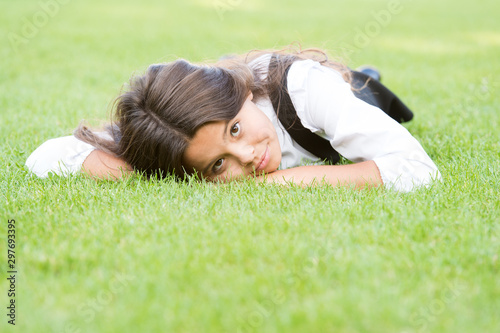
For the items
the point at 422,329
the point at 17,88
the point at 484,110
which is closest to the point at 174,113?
the point at 422,329

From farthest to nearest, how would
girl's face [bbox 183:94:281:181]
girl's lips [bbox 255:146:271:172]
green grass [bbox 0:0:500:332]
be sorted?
1. girl's lips [bbox 255:146:271:172]
2. girl's face [bbox 183:94:281:181]
3. green grass [bbox 0:0:500:332]

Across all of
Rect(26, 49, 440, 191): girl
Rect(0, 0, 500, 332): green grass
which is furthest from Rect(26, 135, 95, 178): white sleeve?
Rect(0, 0, 500, 332): green grass

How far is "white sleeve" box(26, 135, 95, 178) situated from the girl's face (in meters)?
0.63

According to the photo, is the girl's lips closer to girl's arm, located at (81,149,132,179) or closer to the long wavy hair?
the long wavy hair

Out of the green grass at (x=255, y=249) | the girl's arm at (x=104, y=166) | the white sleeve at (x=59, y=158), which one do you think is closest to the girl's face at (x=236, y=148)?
the green grass at (x=255, y=249)

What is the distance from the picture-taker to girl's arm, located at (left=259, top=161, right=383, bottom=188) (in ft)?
7.84

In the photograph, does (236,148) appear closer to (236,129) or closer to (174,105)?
(236,129)

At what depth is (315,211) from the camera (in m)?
2.05

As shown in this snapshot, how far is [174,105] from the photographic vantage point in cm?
241

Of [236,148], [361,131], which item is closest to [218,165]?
[236,148]

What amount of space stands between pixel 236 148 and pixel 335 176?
18.0 inches

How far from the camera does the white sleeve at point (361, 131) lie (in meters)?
2.39

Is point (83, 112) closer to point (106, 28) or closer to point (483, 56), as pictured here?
point (483, 56)

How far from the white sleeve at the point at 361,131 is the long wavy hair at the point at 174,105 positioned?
0.20m
